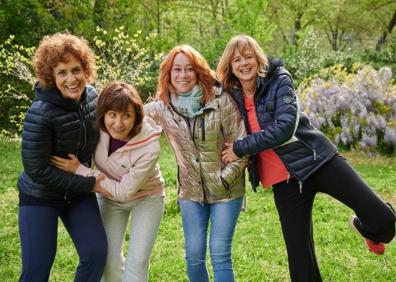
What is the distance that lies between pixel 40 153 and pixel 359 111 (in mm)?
8200

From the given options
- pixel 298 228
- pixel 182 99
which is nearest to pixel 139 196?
pixel 182 99

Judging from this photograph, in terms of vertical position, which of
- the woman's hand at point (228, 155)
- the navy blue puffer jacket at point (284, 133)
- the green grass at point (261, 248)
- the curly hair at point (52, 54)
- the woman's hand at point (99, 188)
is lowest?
the green grass at point (261, 248)

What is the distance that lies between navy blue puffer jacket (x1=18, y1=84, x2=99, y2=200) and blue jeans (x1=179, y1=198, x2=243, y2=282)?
79cm

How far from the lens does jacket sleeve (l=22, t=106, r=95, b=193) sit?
3248mm

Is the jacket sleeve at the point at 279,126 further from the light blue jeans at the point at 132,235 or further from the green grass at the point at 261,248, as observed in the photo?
the green grass at the point at 261,248

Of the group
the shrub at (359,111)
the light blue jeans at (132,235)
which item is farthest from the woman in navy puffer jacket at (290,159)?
Result: the shrub at (359,111)

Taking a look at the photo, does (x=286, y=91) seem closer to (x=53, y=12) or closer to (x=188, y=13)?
(x=53, y=12)

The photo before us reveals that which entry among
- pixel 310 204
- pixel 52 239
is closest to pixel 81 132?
pixel 52 239

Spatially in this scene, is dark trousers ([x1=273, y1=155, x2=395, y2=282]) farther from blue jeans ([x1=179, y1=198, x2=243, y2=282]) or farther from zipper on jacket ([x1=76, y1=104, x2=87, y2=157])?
zipper on jacket ([x1=76, y1=104, x2=87, y2=157])

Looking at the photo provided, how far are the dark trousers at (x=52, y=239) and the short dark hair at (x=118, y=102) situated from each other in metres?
0.64

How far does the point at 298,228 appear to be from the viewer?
3529 millimetres

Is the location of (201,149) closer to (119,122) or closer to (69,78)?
(119,122)

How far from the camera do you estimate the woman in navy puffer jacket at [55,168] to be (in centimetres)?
329

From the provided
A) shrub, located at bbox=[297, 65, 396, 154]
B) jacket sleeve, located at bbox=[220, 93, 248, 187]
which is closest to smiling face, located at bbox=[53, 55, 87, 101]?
jacket sleeve, located at bbox=[220, 93, 248, 187]
